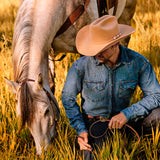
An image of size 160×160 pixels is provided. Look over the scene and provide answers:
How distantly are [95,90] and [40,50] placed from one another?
613 millimetres

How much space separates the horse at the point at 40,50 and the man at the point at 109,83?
0.69 ft

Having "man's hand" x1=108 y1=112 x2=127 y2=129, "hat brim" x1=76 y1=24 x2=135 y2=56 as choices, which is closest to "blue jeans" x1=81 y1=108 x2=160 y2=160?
"man's hand" x1=108 y1=112 x2=127 y2=129

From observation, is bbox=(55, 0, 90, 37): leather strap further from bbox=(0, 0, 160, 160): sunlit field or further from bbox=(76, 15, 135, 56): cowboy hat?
bbox=(76, 15, 135, 56): cowboy hat

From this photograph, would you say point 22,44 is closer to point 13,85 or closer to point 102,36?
point 13,85

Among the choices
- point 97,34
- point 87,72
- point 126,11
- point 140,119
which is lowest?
point 140,119

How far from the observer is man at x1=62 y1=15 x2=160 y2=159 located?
2115 mm

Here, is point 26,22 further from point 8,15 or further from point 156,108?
point 8,15

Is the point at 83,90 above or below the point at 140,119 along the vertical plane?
above

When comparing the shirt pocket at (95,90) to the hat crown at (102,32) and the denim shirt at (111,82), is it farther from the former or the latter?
the hat crown at (102,32)

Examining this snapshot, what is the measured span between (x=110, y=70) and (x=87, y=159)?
0.72 m

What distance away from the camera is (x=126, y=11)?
4.77m

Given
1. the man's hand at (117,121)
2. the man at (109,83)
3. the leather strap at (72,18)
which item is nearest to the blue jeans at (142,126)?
the man at (109,83)

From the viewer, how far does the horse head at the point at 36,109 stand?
2.08 metres

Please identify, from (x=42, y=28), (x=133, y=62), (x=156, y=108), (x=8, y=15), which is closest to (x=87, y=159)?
(x=156, y=108)
